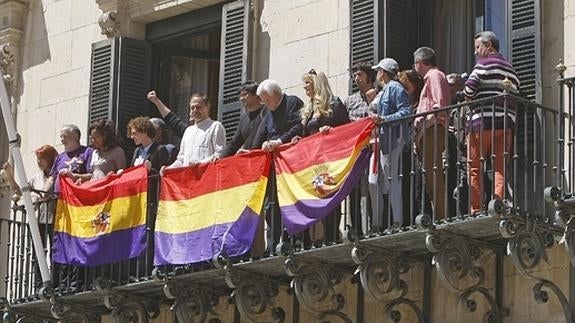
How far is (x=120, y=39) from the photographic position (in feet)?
71.6

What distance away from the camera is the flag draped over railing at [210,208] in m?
18.2

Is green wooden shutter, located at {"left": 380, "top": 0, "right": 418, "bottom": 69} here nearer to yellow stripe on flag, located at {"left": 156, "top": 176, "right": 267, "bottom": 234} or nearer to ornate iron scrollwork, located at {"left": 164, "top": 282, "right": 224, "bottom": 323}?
yellow stripe on flag, located at {"left": 156, "top": 176, "right": 267, "bottom": 234}

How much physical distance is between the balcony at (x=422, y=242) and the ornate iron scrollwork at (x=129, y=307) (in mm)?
170

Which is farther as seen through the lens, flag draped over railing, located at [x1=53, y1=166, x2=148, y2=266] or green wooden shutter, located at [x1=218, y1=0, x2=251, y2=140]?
green wooden shutter, located at [x1=218, y1=0, x2=251, y2=140]

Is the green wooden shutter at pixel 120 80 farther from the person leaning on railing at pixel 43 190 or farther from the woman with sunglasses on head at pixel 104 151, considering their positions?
the woman with sunglasses on head at pixel 104 151

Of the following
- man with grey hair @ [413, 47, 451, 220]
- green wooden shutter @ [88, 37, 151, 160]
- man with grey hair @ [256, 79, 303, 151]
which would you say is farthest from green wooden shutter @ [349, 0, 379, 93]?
green wooden shutter @ [88, 37, 151, 160]

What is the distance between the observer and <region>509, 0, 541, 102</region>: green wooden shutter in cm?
1753

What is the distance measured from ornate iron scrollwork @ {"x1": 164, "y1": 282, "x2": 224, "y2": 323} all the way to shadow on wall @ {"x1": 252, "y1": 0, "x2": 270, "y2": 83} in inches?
101

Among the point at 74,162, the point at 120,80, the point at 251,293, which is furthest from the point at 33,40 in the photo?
the point at 251,293

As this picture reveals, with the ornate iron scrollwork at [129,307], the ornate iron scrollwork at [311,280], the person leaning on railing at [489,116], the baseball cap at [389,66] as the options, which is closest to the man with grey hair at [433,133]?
the person leaning on railing at [489,116]

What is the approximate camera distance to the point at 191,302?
1911 cm

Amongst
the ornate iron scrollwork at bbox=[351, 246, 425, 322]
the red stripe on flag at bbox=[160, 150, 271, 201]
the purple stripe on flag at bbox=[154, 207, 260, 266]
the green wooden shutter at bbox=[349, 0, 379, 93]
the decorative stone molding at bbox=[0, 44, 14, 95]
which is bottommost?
the ornate iron scrollwork at bbox=[351, 246, 425, 322]

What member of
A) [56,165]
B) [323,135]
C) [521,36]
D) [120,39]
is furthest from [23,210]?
[521,36]

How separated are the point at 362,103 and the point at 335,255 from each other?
5.07 ft
